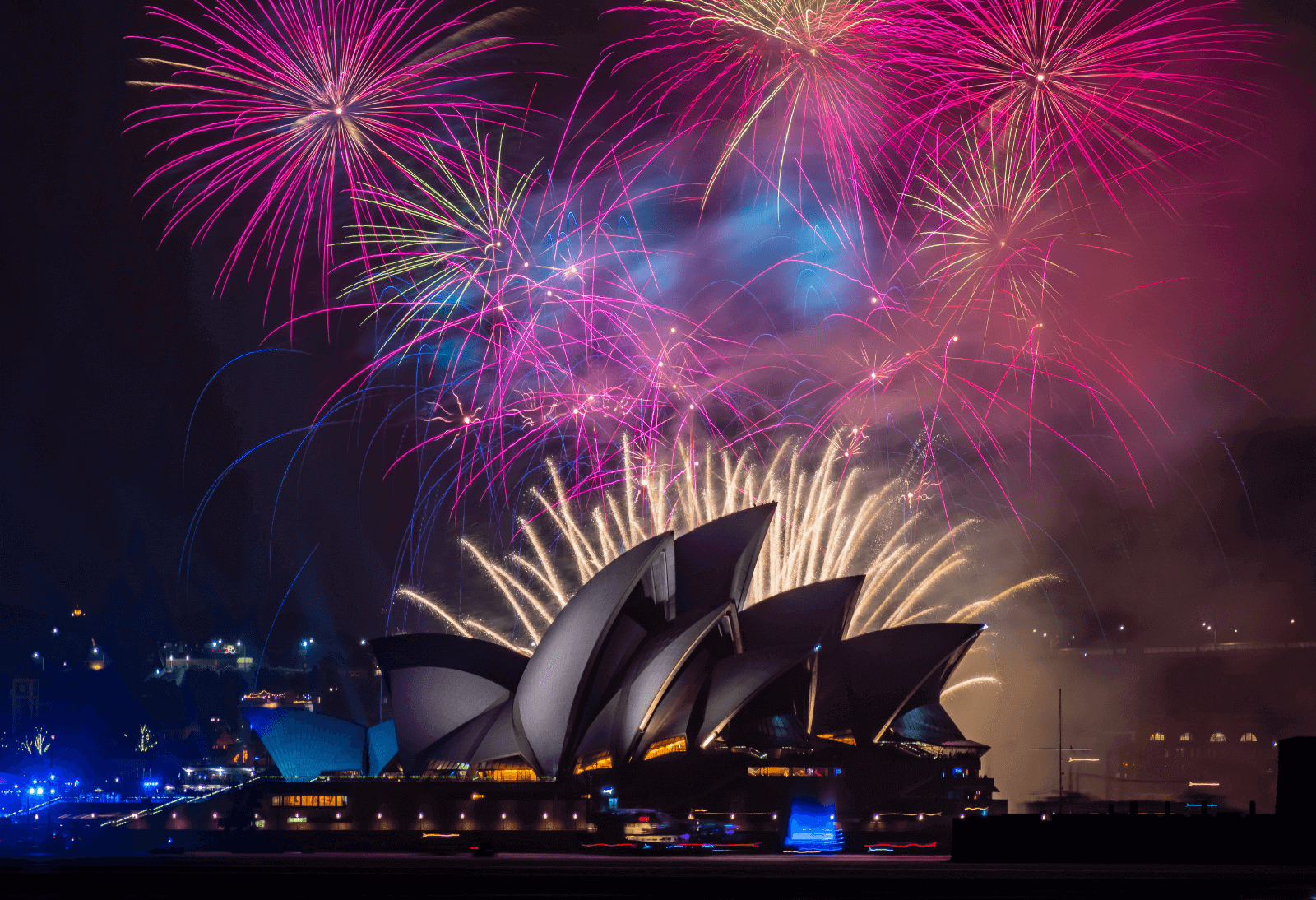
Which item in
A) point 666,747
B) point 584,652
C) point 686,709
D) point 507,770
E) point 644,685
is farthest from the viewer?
point 507,770

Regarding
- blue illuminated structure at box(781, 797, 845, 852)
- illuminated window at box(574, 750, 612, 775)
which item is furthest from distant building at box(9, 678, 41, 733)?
blue illuminated structure at box(781, 797, 845, 852)

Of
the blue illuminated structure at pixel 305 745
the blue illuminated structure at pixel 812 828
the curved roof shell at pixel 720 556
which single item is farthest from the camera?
the blue illuminated structure at pixel 305 745

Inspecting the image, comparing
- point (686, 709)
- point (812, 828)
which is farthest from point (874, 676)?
point (686, 709)

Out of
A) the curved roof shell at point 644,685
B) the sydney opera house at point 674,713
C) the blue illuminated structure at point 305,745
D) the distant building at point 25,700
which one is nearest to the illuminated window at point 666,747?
the sydney opera house at point 674,713

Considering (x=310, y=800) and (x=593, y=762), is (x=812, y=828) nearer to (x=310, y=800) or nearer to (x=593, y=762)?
(x=593, y=762)

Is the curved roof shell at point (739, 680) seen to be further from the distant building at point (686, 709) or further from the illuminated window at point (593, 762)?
the illuminated window at point (593, 762)
